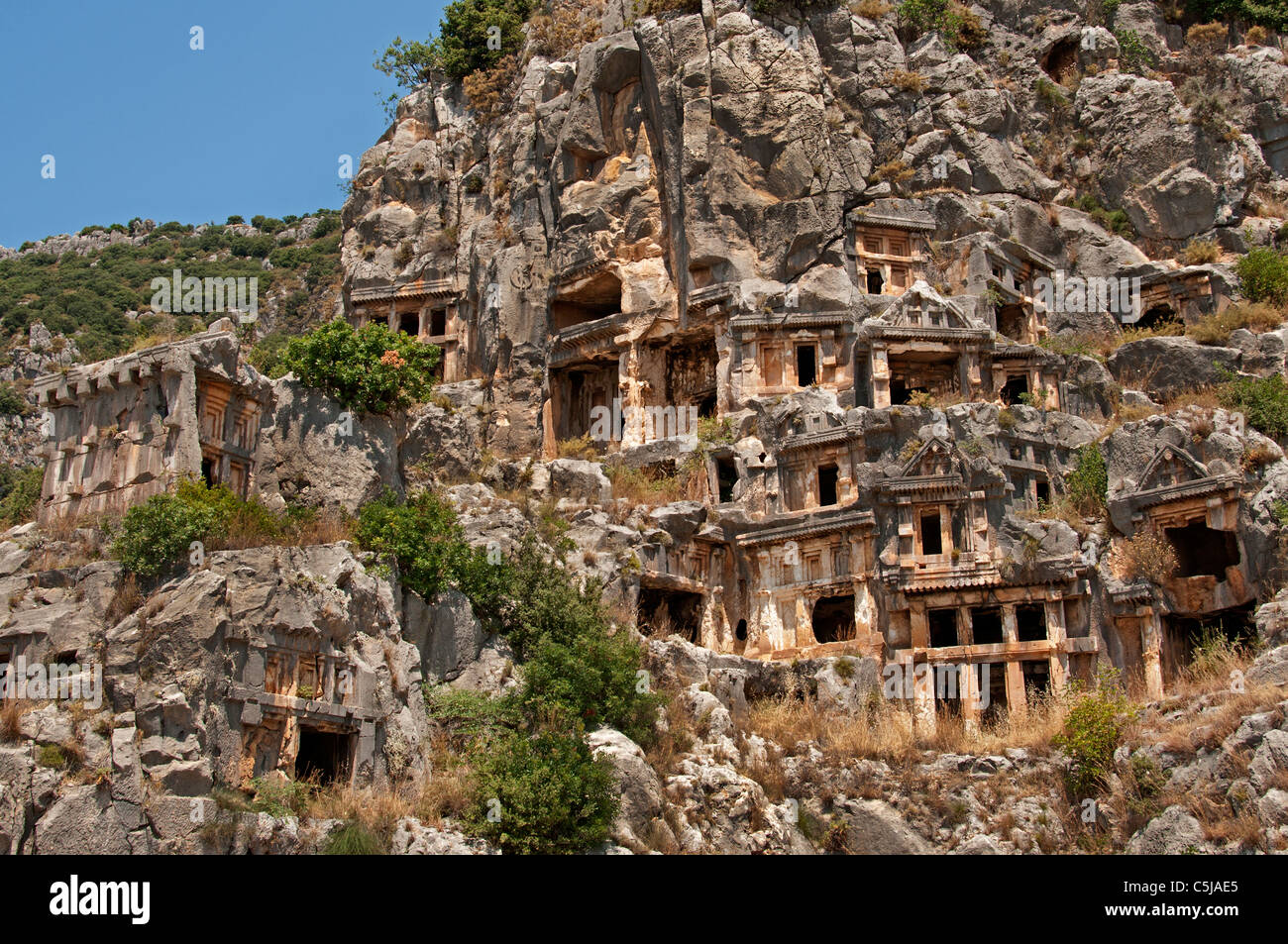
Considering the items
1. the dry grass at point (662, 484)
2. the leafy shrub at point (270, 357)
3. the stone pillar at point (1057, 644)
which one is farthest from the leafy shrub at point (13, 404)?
the stone pillar at point (1057, 644)

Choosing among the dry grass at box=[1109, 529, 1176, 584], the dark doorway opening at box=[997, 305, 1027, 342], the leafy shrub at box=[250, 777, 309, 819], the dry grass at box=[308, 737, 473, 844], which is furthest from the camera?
the dark doorway opening at box=[997, 305, 1027, 342]

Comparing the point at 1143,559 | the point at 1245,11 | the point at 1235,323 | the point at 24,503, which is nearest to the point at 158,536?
the point at 24,503

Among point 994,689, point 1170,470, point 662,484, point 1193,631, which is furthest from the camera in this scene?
point 662,484

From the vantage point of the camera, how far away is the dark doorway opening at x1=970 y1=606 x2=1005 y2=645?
36.6m

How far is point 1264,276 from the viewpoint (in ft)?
142

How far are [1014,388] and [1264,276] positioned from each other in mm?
8897

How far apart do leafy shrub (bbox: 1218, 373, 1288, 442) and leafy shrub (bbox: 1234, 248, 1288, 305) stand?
6.66 meters

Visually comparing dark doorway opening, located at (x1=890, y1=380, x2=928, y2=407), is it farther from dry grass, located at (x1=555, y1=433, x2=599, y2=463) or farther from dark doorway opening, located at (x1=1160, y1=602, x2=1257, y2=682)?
dark doorway opening, located at (x1=1160, y1=602, x2=1257, y2=682)

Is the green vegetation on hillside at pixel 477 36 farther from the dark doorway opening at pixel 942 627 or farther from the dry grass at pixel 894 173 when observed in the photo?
the dark doorway opening at pixel 942 627

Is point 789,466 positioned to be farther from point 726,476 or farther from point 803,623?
point 803,623

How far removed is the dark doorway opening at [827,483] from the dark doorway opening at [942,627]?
4666 mm

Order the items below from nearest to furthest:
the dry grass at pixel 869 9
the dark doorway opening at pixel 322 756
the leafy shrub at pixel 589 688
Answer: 1. the dark doorway opening at pixel 322 756
2. the leafy shrub at pixel 589 688
3. the dry grass at pixel 869 9

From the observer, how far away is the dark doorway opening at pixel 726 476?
4106 cm

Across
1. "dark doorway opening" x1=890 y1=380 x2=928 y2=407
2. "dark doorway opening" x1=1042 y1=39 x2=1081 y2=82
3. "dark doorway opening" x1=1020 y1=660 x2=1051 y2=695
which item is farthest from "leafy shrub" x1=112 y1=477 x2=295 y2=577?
"dark doorway opening" x1=1042 y1=39 x2=1081 y2=82
